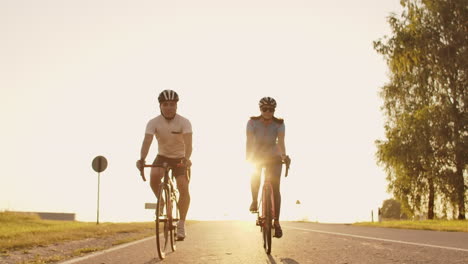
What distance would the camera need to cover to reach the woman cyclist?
8.93m

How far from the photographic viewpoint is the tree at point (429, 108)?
101 ft

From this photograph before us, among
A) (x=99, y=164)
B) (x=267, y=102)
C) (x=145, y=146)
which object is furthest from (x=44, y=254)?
(x=99, y=164)

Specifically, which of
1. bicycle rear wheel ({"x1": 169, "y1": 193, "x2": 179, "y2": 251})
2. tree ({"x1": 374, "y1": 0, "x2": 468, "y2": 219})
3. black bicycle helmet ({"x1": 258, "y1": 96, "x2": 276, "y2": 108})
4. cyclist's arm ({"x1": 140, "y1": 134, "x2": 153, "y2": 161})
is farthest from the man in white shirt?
tree ({"x1": 374, "y1": 0, "x2": 468, "y2": 219})

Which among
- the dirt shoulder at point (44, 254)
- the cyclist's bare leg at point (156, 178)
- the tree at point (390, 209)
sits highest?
the cyclist's bare leg at point (156, 178)

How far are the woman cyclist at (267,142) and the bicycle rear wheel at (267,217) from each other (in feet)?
0.47

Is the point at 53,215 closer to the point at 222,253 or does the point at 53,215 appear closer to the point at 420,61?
the point at 420,61

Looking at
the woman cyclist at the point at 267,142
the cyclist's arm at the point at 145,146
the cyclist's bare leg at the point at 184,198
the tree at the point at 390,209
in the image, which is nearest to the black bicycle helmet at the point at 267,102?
the woman cyclist at the point at 267,142

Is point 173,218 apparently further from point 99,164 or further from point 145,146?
point 99,164

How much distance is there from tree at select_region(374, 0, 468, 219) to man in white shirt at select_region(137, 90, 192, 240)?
80.3 feet

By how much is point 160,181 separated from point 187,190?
1.82 ft

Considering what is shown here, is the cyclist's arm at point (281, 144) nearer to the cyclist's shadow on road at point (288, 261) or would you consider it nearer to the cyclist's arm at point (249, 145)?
the cyclist's arm at point (249, 145)

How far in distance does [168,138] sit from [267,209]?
1867mm

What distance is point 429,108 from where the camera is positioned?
1243 inches

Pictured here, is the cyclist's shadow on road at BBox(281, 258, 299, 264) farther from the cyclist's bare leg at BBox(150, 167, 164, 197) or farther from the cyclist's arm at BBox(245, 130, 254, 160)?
the cyclist's bare leg at BBox(150, 167, 164, 197)
